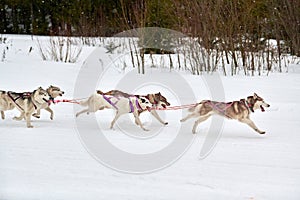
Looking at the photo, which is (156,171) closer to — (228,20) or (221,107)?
(221,107)

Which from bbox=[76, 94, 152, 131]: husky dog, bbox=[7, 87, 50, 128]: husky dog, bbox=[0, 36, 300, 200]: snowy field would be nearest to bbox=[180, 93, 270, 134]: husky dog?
bbox=[0, 36, 300, 200]: snowy field

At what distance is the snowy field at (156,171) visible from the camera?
3967mm

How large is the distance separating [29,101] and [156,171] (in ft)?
9.34

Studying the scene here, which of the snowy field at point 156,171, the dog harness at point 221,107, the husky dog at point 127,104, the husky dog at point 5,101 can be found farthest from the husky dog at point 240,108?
the husky dog at point 5,101

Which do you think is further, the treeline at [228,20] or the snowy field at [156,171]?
the treeline at [228,20]

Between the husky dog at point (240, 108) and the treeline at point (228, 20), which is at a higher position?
the treeline at point (228, 20)

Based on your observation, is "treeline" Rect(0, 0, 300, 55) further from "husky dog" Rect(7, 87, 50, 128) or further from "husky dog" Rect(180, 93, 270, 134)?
"husky dog" Rect(7, 87, 50, 128)

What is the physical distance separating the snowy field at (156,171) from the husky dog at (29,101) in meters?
0.24

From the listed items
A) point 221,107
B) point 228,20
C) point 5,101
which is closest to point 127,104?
point 221,107

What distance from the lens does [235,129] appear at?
641 centimetres

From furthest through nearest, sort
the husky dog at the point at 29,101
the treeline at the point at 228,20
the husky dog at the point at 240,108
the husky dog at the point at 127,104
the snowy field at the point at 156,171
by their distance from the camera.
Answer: the treeline at the point at 228,20, the husky dog at the point at 29,101, the husky dog at the point at 127,104, the husky dog at the point at 240,108, the snowy field at the point at 156,171

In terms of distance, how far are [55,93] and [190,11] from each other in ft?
18.7

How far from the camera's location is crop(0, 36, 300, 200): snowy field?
397cm

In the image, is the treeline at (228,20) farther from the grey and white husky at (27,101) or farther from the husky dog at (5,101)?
the husky dog at (5,101)
